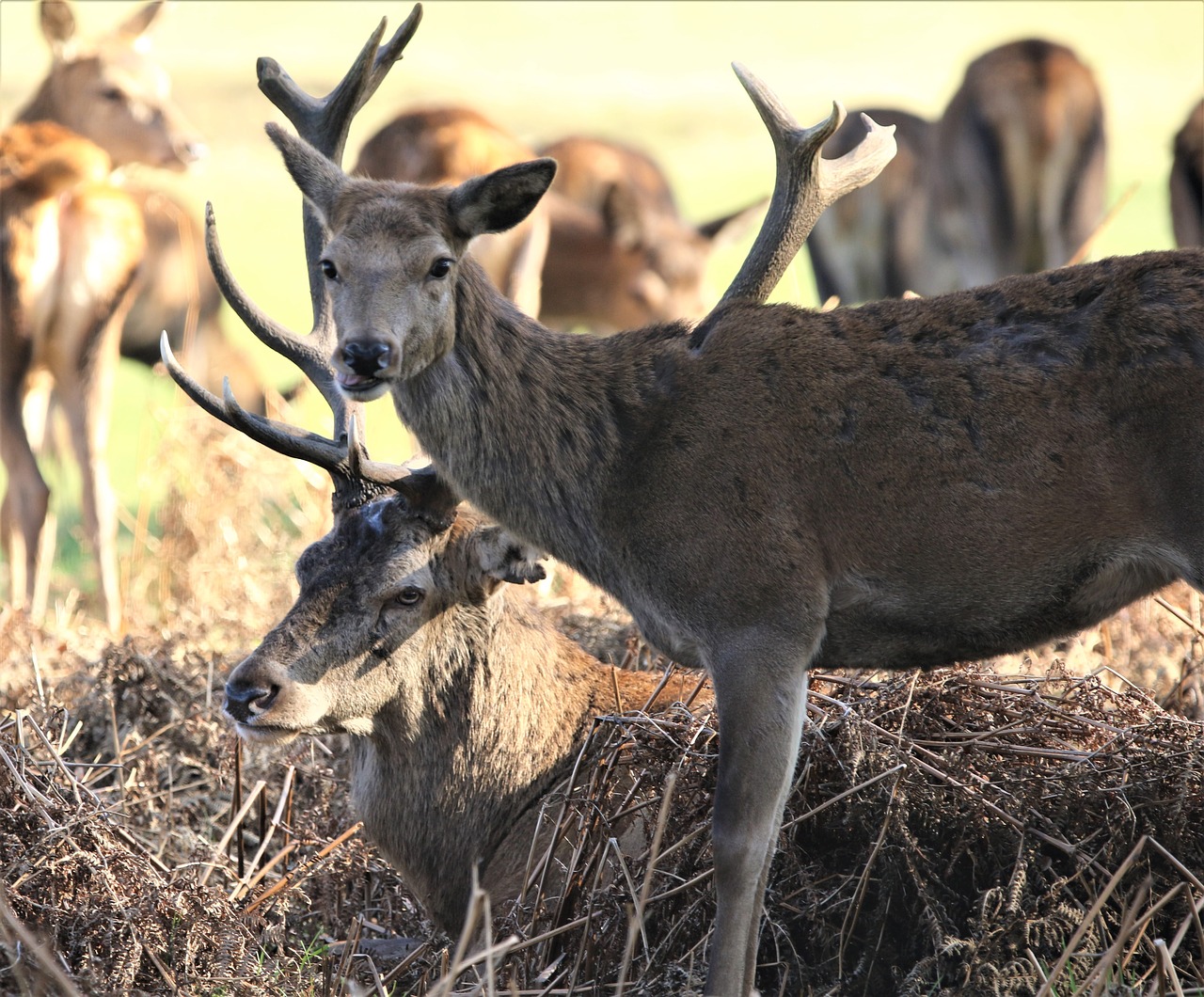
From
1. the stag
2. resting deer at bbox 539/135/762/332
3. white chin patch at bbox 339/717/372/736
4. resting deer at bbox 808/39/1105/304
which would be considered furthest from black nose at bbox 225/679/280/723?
resting deer at bbox 808/39/1105/304

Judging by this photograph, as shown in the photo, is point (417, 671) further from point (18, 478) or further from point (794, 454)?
point (18, 478)

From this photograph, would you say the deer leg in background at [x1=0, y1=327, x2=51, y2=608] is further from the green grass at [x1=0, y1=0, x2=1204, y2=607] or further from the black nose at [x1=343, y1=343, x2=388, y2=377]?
the green grass at [x1=0, y1=0, x2=1204, y2=607]

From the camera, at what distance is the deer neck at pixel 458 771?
4.69m

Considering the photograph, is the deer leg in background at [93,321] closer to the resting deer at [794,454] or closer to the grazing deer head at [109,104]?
the grazing deer head at [109,104]

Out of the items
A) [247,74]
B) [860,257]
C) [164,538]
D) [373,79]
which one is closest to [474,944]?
[373,79]

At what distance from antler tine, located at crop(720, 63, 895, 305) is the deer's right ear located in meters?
1.18

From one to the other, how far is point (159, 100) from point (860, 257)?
681 centimetres

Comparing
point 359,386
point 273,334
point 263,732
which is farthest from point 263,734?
point 273,334

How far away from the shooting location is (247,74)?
41.0 meters

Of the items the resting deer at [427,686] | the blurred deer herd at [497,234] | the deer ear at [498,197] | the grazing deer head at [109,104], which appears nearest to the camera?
the deer ear at [498,197]

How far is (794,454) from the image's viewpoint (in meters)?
3.87

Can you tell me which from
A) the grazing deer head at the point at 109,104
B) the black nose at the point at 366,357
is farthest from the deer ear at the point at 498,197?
the grazing deer head at the point at 109,104

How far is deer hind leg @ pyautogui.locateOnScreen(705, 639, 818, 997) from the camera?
12.1 ft

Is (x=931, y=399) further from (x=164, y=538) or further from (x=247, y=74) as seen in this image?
(x=247, y=74)
